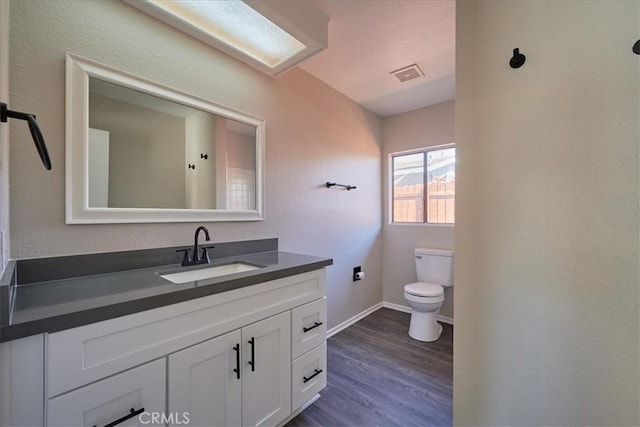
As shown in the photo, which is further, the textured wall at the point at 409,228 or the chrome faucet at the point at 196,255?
the textured wall at the point at 409,228

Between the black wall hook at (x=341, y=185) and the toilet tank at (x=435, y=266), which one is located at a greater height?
the black wall hook at (x=341, y=185)

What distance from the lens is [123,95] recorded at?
4.11 ft

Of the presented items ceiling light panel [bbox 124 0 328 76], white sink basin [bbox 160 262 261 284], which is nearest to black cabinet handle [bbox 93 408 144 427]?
white sink basin [bbox 160 262 261 284]

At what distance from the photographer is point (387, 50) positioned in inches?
72.6

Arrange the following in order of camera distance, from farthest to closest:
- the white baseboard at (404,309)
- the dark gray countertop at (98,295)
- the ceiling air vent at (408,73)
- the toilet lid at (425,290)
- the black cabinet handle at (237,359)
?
the white baseboard at (404,309) < the toilet lid at (425,290) < the ceiling air vent at (408,73) < the black cabinet handle at (237,359) < the dark gray countertop at (98,295)

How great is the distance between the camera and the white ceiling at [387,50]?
4.86ft

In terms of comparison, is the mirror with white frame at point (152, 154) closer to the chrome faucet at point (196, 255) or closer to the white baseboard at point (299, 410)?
the chrome faucet at point (196, 255)

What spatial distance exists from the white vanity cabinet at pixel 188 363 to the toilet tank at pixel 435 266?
1532 mm

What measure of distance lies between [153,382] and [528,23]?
75.8 inches

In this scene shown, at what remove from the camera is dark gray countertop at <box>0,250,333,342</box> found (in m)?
0.69

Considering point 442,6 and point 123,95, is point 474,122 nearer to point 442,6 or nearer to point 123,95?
point 442,6

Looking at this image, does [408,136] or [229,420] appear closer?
[229,420]

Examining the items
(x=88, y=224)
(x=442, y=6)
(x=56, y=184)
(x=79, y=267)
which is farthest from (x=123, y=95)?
(x=442, y=6)

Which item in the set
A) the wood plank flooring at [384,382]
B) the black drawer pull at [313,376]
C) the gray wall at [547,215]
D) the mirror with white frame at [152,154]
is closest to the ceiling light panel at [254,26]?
the mirror with white frame at [152,154]
